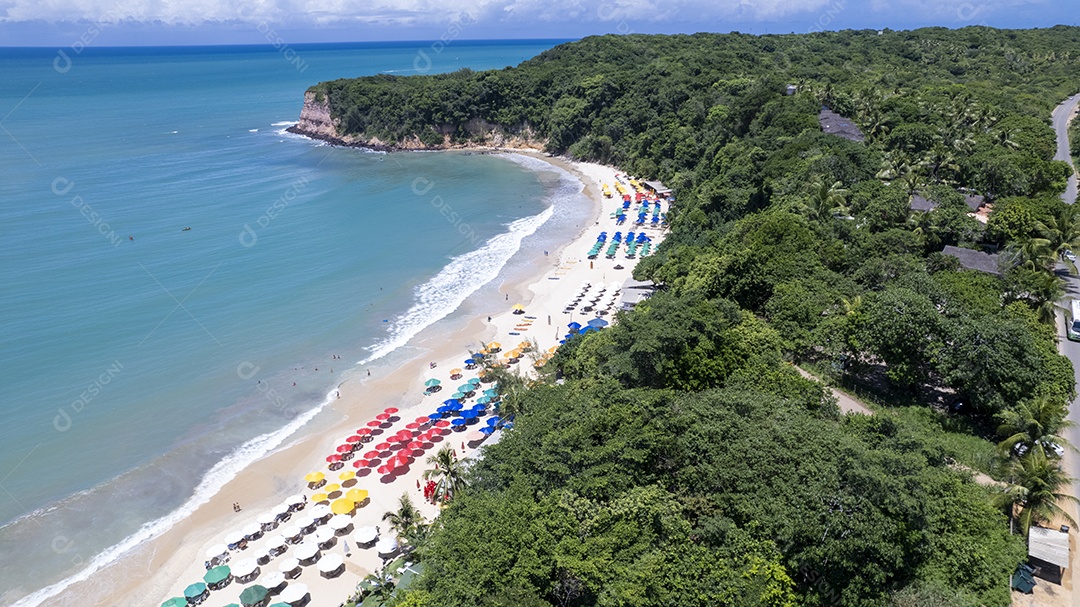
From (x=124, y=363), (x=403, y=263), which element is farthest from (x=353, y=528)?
(x=403, y=263)

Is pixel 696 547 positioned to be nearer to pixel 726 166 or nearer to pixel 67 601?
pixel 67 601

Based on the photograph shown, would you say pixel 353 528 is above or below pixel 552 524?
below

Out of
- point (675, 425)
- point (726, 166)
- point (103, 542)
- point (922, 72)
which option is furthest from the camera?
point (922, 72)

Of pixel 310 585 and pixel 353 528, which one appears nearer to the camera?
pixel 310 585

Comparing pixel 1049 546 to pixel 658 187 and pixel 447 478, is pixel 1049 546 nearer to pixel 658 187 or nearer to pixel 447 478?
pixel 447 478

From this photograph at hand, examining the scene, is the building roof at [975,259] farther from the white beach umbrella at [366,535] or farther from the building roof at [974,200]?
the white beach umbrella at [366,535]

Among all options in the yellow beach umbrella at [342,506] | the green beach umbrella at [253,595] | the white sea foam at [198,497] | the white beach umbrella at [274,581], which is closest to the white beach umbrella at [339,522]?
the yellow beach umbrella at [342,506]

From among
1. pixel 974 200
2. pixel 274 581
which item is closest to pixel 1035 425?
pixel 274 581
